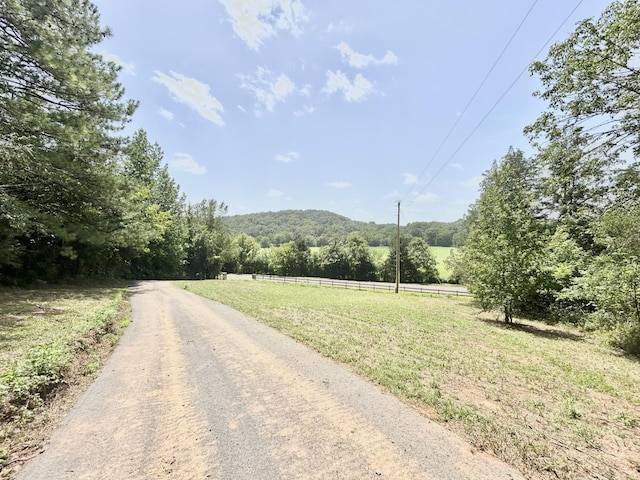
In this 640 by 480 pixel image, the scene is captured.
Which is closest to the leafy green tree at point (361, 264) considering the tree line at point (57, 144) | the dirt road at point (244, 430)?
the tree line at point (57, 144)

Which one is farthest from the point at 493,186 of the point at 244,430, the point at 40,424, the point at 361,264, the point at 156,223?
the point at 361,264

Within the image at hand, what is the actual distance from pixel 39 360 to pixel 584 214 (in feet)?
49.0

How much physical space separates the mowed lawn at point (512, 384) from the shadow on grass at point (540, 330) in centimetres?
18

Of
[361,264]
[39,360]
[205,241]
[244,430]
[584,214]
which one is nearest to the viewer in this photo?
[244,430]

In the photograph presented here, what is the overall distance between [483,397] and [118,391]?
20.2 feet

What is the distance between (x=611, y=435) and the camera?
3770 millimetres

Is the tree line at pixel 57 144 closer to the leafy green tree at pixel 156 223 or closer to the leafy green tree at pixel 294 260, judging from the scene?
the leafy green tree at pixel 156 223

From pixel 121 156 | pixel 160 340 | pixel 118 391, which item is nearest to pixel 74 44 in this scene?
pixel 121 156

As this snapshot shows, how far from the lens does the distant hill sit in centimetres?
7362

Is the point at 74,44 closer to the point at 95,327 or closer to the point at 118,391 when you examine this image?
the point at 95,327

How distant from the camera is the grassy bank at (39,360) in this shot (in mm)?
3494

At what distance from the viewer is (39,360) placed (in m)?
4.77

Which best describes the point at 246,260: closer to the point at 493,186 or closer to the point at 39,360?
the point at 493,186

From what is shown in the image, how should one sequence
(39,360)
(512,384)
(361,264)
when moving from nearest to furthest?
(39,360)
(512,384)
(361,264)
